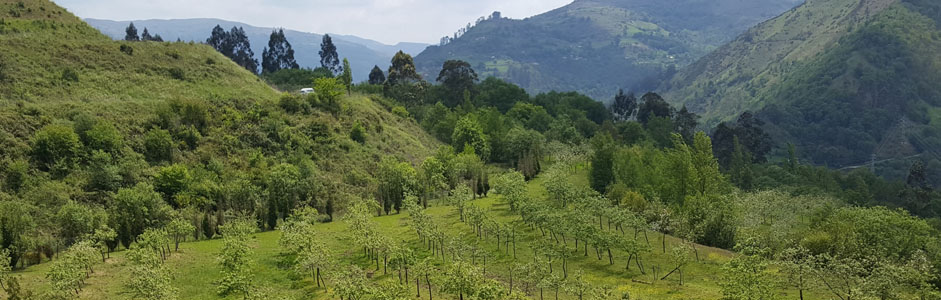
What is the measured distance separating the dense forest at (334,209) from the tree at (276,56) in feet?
210

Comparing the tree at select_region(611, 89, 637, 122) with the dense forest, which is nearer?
the dense forest

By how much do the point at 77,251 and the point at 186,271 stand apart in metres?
5.28

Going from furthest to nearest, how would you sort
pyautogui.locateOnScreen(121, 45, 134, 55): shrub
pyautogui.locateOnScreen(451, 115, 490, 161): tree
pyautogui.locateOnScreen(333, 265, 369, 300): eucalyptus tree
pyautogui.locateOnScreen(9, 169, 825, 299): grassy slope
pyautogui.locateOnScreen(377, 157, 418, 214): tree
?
1. pyautogui.locateOnScreen(451, 115, 490, 161): tree
2. pyautogui.locateOnScreen(121, 45, 134, 55): shrub
3. pyautogui.locateOnScreen(377, 157, 418, 214): tree
4. pyautogui.locateOnScreen(9, 169, 825, 299): grassy slope
5. pyautogui.locateOnScreen(333, 265, 369, 300): eucalyptus tree

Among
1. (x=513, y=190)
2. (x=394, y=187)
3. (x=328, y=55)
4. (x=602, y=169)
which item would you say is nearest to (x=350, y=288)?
(x=513, y=190)

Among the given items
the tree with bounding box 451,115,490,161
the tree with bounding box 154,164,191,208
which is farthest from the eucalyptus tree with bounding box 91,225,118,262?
the tree with bounding box 451,115,490,161

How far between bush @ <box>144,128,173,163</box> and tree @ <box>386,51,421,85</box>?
6682 cm

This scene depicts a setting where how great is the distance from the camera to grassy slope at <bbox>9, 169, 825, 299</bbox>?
89.4 ft

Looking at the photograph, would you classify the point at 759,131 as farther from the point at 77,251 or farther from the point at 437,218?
the point at 77,251

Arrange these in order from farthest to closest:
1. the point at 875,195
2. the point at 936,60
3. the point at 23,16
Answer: the point at 936,60, the point at 875,195, the point at 23,16

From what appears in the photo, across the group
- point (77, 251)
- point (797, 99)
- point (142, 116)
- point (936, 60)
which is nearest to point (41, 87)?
point (142, 116)

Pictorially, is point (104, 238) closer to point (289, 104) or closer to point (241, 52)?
point (289, 104)

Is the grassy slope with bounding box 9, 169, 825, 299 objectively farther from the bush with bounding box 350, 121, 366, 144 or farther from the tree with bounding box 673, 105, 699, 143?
the tree with bounding box 673, 105, 699, 143

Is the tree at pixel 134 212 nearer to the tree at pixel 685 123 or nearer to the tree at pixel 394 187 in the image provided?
the tree at pixel 394 187

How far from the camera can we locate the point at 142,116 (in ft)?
172
